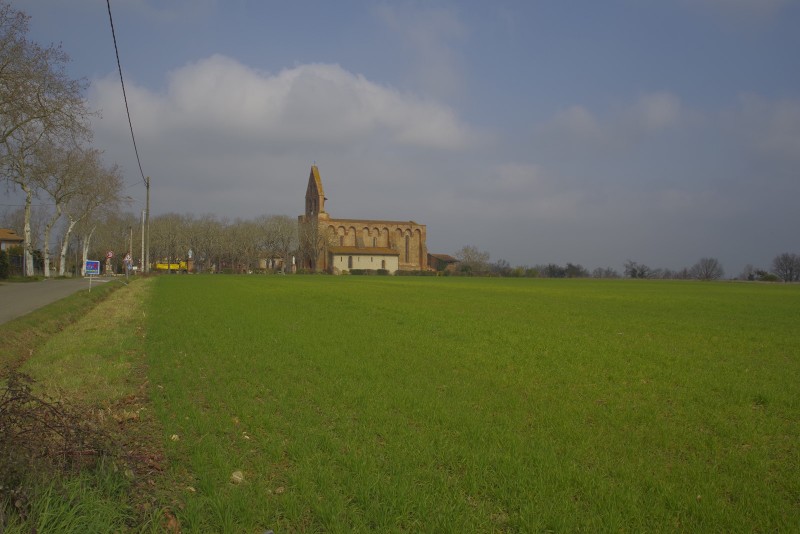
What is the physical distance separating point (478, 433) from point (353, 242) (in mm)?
111952

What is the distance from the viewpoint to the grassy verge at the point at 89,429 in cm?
409

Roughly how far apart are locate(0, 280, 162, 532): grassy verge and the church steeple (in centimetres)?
9867

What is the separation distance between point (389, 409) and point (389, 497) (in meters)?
3.03

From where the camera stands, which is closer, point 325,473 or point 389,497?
point 389,497

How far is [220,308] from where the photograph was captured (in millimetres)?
24484

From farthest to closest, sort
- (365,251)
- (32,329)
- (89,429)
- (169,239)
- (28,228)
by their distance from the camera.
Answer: (365,251), (169,239), (28,228), (32,329), (89,429)

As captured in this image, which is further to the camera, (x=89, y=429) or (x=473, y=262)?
(x=473, y=262)

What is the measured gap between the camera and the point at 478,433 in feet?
A: 22.1

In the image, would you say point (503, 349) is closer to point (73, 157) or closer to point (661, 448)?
point (661, 448)

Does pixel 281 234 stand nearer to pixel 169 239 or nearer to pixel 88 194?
pixel 169 239

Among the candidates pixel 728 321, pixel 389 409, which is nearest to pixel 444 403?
pixel 389 409

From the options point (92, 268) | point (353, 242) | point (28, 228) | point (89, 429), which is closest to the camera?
point (89, 429)

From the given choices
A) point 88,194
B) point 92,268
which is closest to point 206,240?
point 88,194

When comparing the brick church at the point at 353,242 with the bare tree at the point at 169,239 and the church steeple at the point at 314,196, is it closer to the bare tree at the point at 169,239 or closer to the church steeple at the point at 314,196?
the church steeple at the point at 314,196
